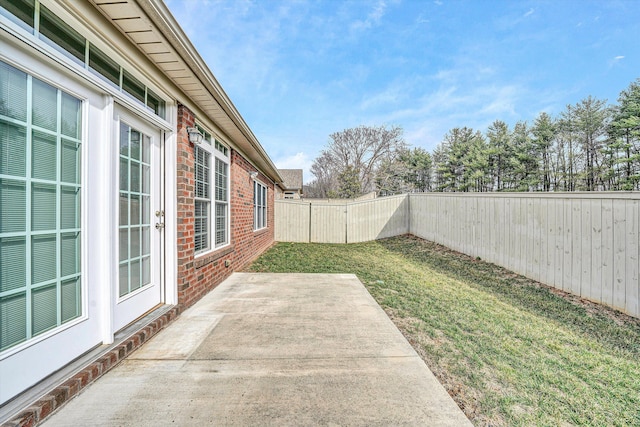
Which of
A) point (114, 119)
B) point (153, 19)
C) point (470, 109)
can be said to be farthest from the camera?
point (470, 109)

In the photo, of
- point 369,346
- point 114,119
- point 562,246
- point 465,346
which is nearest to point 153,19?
point 114,119

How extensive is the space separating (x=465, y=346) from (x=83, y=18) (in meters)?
4.25

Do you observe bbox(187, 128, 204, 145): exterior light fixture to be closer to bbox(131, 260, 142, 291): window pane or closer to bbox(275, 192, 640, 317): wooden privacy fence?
bbox(131, 260, 142, 291): window pane

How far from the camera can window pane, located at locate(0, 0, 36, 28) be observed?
151 cm

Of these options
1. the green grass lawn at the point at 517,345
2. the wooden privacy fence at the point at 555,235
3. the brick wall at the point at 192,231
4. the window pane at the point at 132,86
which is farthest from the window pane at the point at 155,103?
the wooden privacy fence at the point at 555,235

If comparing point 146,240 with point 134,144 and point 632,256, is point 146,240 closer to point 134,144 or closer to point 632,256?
point 134,144

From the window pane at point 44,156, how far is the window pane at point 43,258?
0.40 m

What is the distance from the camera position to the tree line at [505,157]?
16312mm

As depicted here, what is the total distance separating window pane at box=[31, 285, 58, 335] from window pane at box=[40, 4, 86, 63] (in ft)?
5.36

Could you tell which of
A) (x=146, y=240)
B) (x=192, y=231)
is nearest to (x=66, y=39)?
(x=146, y=240)

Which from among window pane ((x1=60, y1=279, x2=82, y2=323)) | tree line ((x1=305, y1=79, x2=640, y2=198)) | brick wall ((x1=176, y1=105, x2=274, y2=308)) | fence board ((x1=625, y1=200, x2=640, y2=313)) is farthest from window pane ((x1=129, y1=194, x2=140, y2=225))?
tree line ((x1=305, y1=79, x2=640, y2=198))

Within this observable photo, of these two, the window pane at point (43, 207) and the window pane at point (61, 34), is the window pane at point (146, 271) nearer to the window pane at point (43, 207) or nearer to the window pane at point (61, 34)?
the window pane at point (43, 207)

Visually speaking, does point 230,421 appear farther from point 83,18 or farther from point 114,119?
point 83,18

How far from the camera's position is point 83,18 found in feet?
6.38
